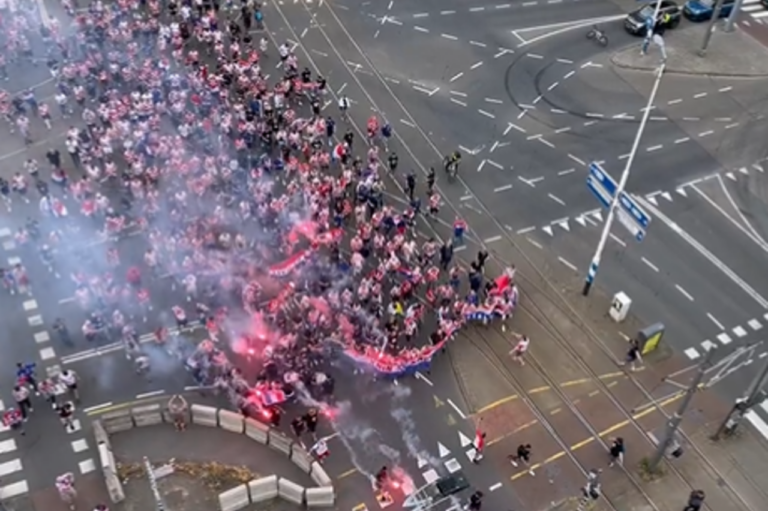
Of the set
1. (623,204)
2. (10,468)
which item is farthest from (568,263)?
(10,468)

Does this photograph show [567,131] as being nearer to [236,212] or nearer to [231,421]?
[236,212]

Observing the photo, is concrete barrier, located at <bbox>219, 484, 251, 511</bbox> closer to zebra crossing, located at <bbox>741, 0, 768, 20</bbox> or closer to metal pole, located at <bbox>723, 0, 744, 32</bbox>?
metal pole, located at <bbox>723, 0, 744, 32</bbox>

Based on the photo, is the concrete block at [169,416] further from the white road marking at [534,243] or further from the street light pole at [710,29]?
the street light pole at [710,29]

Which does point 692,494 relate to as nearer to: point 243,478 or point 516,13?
point 243,478

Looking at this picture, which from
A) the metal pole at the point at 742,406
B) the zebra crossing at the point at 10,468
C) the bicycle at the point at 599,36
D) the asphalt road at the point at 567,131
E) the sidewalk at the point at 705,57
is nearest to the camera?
the zebra crossing at the point at 10,468

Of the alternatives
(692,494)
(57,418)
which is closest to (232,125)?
(57,418)

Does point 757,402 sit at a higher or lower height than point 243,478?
lower

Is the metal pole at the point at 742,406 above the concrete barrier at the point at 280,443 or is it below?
below

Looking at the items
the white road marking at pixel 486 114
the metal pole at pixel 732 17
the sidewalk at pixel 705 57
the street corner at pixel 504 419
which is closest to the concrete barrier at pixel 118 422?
the street corner at pixel 504 419
